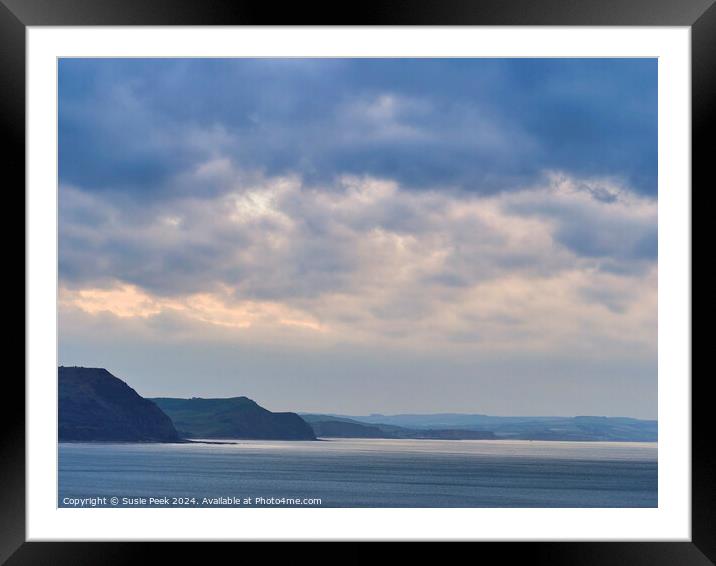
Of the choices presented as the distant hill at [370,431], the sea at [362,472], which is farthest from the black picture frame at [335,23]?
the distant hill at [370,431]

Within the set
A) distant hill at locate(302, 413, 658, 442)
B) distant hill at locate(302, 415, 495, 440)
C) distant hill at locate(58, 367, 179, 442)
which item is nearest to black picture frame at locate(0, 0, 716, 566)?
distant hill at locate(58, 367, 179, 442)

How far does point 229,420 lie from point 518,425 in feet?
35.6

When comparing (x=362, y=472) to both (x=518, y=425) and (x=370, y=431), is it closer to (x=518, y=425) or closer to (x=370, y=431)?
(x=370, y=431)

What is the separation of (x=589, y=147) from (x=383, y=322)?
34.1 ft

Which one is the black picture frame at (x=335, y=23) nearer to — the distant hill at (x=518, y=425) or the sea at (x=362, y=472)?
the sea at (x=362, y=472)

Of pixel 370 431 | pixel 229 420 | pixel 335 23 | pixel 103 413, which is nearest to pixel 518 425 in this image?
pixel 370 431

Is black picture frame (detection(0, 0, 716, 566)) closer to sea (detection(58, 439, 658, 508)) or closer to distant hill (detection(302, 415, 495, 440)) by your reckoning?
sea (detection(58, 439, 658, 508))

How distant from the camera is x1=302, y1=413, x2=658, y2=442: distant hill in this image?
30.0m

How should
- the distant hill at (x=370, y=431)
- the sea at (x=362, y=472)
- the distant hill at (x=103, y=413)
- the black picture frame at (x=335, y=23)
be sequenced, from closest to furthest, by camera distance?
the black picture frame at (x=335, y=23) < the sea at (x=362, y=472) < the distant hill at (x=103, y=413) < the distant hill at (x=370, y=431)

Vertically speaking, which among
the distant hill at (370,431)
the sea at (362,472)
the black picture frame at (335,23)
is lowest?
the sea at (362,472)

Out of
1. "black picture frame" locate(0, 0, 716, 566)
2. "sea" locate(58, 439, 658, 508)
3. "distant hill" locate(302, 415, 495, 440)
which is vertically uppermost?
"black picture frame" locate(0, 0, 716, 566)

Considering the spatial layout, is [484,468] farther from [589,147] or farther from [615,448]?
[589,147]

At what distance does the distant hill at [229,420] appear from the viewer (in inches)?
1179

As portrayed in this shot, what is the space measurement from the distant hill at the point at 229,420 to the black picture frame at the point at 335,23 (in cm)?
2823
